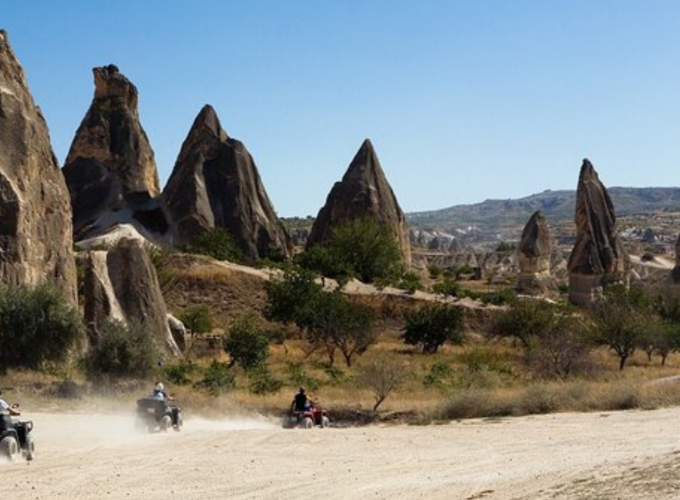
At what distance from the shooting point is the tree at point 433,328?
36.4m

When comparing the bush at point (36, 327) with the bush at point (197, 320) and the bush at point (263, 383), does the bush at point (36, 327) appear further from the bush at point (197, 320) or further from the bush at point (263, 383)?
the bush at point (197, 320)

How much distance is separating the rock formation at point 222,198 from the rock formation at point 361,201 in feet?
11.5

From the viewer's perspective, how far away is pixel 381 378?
21.0 m

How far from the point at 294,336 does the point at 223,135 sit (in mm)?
20388

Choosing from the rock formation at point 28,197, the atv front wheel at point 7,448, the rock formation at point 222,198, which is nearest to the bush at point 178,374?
the rock formation at point 28,197

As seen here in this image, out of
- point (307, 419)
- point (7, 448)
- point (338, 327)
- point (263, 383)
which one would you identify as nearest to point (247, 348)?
point (263, 383)

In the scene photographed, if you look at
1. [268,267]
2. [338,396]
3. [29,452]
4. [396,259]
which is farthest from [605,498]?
[396,259]

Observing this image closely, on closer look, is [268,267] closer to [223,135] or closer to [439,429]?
[223,135]

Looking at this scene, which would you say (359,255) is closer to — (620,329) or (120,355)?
(620,329)

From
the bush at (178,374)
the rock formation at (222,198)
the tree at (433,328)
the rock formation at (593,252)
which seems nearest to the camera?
the bush at (178,374)

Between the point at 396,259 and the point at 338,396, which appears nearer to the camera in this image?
the point at 338,396

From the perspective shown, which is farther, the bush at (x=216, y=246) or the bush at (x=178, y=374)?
the bush at (x=216, y=246)

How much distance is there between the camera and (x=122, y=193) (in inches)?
2044

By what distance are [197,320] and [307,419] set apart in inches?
710
